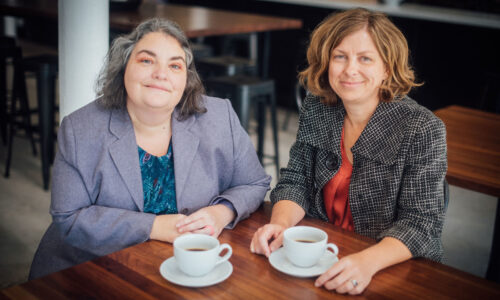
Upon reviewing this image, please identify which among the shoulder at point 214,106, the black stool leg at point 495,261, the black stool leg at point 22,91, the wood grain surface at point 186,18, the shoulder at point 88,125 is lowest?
the black stool leg at point 495,261

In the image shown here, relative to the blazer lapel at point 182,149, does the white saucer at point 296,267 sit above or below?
below

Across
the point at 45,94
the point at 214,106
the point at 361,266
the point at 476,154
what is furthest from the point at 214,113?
the point at 45,94

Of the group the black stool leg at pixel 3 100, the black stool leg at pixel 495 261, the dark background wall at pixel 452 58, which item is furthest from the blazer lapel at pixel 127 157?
the dark background wall at pixel 452 58

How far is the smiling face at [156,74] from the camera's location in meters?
1.50

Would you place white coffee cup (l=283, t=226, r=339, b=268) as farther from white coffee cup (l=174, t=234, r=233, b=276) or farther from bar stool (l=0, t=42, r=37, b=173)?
bar stool (l=0, t=42, r=37, b=173)

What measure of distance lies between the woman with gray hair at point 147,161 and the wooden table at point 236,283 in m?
0.17

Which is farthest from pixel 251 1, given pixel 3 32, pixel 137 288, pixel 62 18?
pixel 137 288

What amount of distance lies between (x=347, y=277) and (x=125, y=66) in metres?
0.91

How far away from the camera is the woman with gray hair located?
1.44 metres

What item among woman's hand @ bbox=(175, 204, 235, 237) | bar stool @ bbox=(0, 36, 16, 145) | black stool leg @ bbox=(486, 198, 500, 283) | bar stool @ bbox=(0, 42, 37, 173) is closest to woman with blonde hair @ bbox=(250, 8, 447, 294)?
woman's hand @ bbox=(175, 204, 235, 237)

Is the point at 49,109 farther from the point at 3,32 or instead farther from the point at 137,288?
the point at 3,32

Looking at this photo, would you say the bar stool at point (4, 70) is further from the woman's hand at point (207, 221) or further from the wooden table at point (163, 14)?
the woman's hand at point (207, 221)

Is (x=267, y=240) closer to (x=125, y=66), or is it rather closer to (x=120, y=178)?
(x=120, y=178)

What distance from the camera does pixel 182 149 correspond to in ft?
5.31
